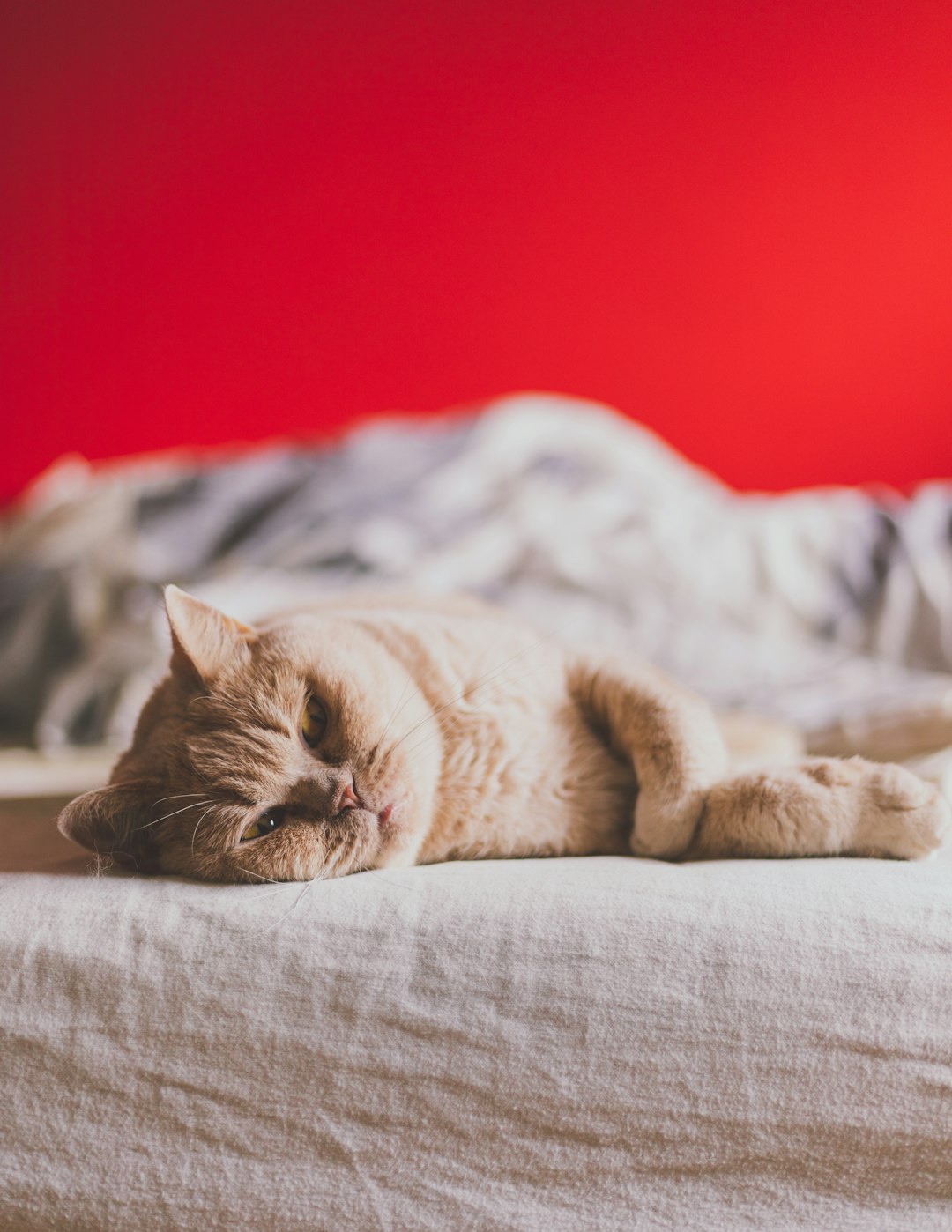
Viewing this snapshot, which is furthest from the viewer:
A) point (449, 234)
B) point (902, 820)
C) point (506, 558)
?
point (449, 234)

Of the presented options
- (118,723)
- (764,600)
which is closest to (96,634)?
(118,723)

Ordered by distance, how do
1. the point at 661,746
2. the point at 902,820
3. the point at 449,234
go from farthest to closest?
the point at 449,234, the point at 661,746, the point at 902,820

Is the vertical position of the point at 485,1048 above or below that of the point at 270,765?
below

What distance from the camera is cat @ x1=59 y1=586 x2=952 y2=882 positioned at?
1034 mm

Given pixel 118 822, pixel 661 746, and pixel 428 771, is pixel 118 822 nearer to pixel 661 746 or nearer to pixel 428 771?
pixel 428 771

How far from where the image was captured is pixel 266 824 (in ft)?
3.57

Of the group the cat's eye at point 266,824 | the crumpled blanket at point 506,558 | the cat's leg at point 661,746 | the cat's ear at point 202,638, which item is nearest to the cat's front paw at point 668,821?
the cat's leg at point 661,746

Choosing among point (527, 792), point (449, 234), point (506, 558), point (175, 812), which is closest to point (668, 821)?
point (527, 792)

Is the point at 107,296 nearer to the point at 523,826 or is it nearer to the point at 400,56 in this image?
the point at 400,56

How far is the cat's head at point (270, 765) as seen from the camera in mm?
1042

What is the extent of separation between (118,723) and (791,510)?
181 cm

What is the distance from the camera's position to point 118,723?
1937mm

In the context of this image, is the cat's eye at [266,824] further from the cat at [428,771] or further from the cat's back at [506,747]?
the cat's back at [506,747]

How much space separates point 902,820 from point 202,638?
2.84 ft
